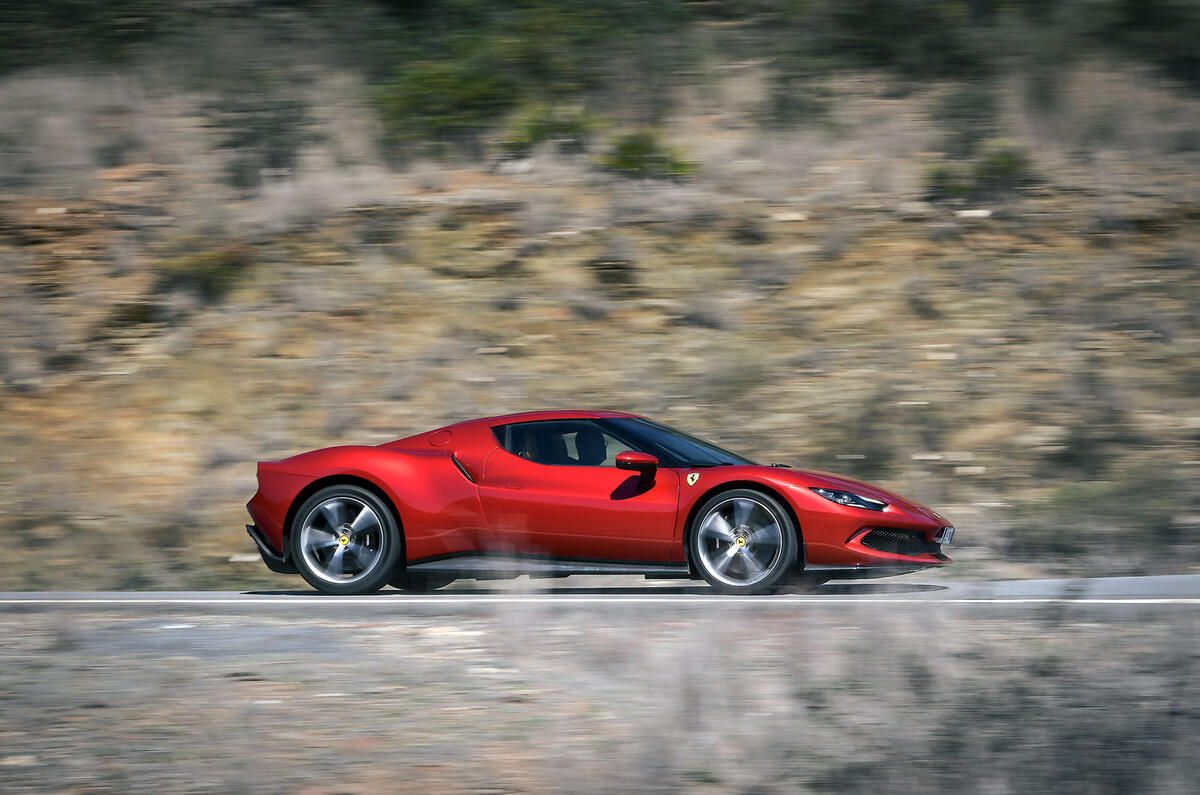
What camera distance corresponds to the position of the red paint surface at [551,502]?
25.7 feet

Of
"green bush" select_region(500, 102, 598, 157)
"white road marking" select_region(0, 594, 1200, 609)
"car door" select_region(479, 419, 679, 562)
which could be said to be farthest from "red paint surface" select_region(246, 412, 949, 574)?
"green bush" select_region(500, 102, 598, 157)

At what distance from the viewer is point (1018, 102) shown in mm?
17234

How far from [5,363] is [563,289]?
6181mm

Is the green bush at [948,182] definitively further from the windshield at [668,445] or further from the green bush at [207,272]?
the windshield at [668,445]

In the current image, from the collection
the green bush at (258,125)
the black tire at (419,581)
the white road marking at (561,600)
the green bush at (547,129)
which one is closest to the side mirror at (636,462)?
the white road marking at (561,600)

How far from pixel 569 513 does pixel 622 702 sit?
9.13 feet

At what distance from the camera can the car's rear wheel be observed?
7.88 m

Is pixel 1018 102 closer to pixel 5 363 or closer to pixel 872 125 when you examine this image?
pixel 872 125

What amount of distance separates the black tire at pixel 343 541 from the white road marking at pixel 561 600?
0.13 m

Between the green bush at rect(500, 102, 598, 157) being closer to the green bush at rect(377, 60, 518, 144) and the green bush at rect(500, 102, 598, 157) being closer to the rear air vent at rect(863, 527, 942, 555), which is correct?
the green bush at rect(377, 60, 518, 144)

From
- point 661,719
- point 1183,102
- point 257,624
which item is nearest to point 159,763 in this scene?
point 661,719

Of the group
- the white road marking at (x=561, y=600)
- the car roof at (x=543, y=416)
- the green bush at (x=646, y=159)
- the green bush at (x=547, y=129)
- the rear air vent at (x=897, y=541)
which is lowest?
the white road marking at (x=561, y=600)

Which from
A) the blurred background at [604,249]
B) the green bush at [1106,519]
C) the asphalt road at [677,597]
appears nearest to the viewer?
the asphalt road at [677,597]

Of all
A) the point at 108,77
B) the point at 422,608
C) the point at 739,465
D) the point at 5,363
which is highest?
the point at 108,77
